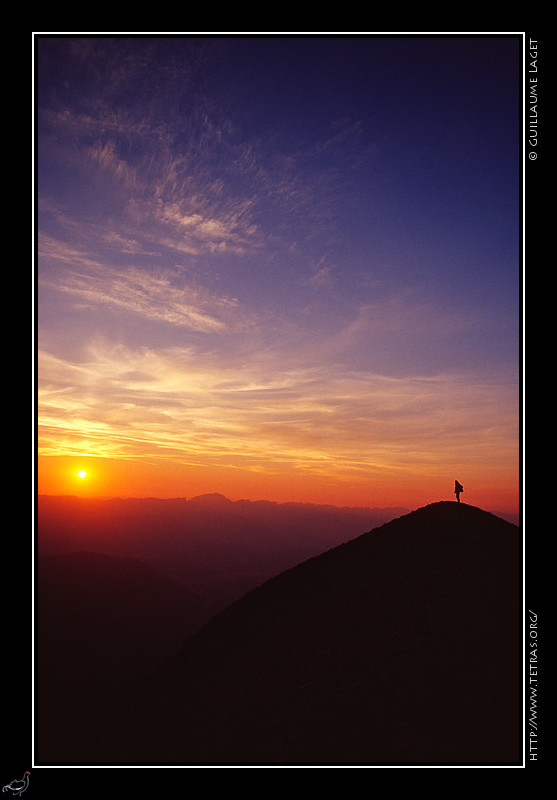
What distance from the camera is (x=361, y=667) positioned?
902 inches

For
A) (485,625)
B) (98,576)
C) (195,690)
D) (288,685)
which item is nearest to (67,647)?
(98,576)

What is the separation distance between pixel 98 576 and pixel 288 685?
16195 cm
